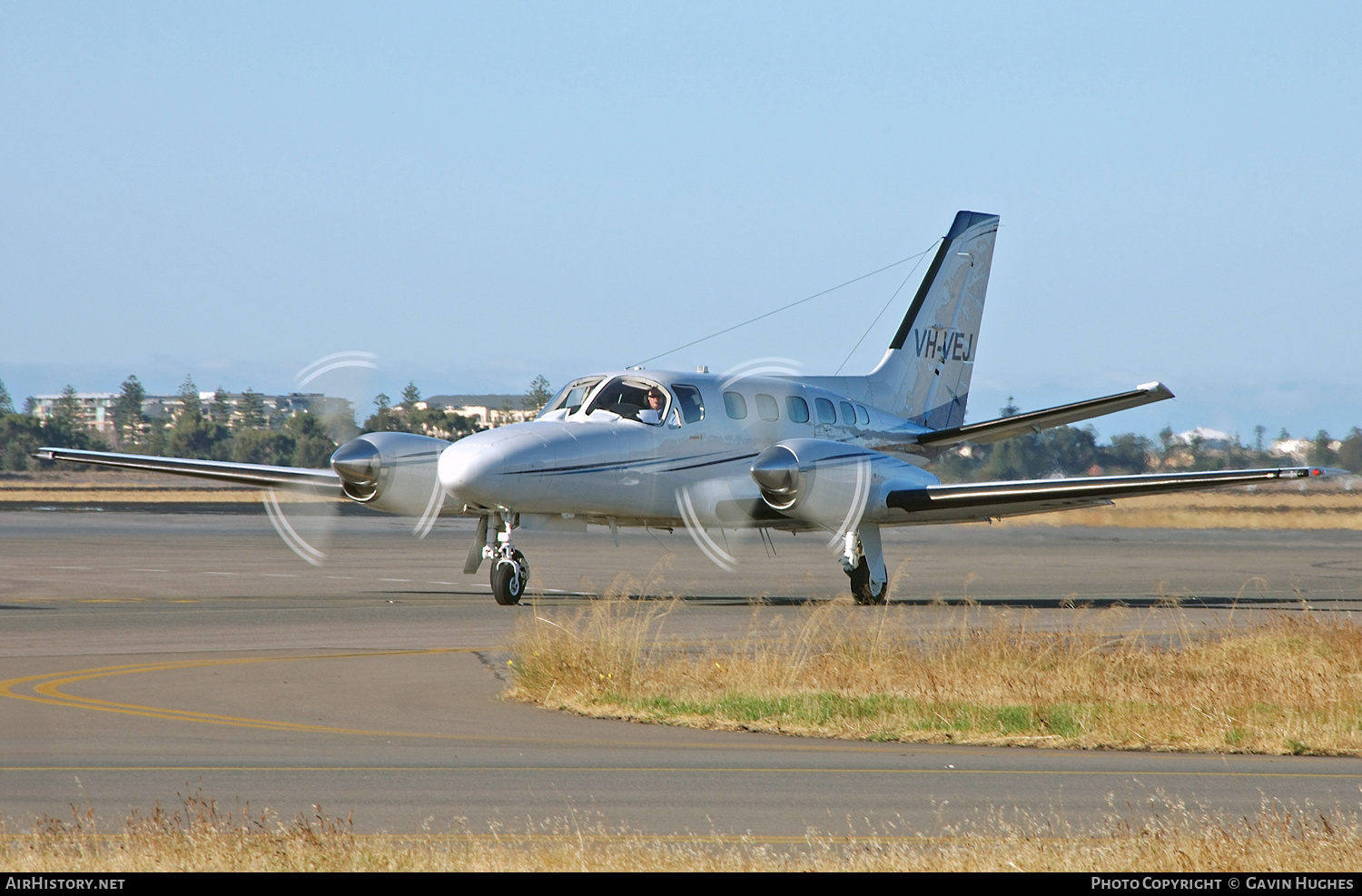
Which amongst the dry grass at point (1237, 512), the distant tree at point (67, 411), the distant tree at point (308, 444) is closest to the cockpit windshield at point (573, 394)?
the distant tree at point (308, 444)

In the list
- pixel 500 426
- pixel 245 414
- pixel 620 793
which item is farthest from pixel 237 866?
pixel 245 414

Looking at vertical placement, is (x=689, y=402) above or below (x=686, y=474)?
above

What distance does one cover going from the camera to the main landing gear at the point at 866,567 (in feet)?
76.4

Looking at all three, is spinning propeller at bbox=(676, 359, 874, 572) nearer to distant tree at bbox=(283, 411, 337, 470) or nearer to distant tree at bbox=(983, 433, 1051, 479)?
distant tree at bbox=(283, 411, 337, 470)

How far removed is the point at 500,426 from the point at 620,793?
12.7 metres

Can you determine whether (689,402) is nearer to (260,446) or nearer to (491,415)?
(491,415)

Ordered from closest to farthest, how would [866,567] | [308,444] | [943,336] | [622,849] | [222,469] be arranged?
1. [622,849]
2. [866,567]
3. [222,469]
4. [943,336]
5. [308,444]

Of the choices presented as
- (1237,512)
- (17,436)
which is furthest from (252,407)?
(17,436)

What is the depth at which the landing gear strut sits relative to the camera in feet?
68.7

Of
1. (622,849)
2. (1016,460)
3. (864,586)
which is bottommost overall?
(864,586)

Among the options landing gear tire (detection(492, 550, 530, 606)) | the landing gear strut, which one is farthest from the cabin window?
landing gear tire (detection(492, 550, 530, 606))

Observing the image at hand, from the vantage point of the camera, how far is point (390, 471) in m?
22.0

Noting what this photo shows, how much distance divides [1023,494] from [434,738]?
1368 cm

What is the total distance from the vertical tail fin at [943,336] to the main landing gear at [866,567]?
16.0 feet
